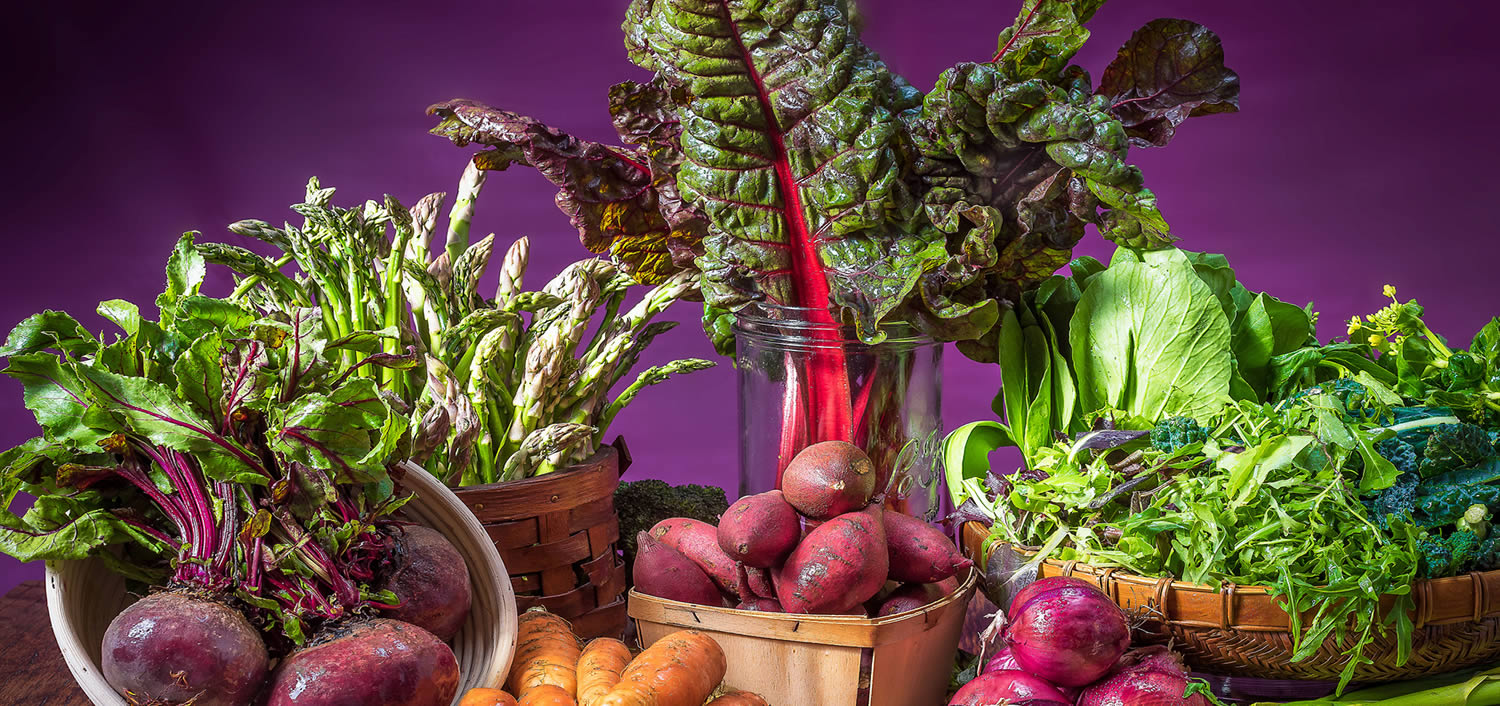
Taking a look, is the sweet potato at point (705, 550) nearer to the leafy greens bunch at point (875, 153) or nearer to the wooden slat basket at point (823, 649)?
the wooden slat basket at point (823, 649)

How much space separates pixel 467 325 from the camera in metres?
1.94

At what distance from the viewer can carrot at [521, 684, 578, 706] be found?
1419mm

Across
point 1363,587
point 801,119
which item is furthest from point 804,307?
point 1363,587

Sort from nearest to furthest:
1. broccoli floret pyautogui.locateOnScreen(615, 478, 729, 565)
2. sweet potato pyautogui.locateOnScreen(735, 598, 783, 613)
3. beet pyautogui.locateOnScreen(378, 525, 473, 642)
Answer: beet pyautogui.locateOnScreen(378, 525, 473, 642)
sweet potato pyautogui.locateOnScreen(735, 598, 783, 613)
broccoli floret pyautogui.locateOnScreen(615, 478, 729, 565)

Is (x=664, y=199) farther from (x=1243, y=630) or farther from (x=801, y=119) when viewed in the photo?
(x=1243, y=630)

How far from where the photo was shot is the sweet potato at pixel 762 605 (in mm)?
1537

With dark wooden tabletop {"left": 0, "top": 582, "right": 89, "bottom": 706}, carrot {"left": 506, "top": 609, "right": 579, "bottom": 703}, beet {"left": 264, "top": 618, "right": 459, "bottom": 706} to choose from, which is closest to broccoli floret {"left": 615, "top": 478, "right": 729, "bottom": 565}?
carrot {"left": 506, "top": 609, "right": 579, "bottom": 703}

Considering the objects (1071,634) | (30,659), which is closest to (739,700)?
(1071,634)

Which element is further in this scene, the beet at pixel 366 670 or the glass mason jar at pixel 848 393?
the glass mason jar at pixel 848 393

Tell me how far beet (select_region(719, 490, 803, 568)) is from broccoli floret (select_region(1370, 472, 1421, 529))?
Answer: 773mm

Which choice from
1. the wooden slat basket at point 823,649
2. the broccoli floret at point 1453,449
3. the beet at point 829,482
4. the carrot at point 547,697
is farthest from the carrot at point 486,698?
the broccoli floret at point 1453,449

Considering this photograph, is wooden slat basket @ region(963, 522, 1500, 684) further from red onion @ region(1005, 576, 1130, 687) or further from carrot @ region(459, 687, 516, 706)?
carrot @ region(459, 687, 516, 706)

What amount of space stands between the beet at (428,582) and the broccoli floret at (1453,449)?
1336 millimetres

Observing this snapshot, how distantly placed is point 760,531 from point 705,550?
153 millimetres
